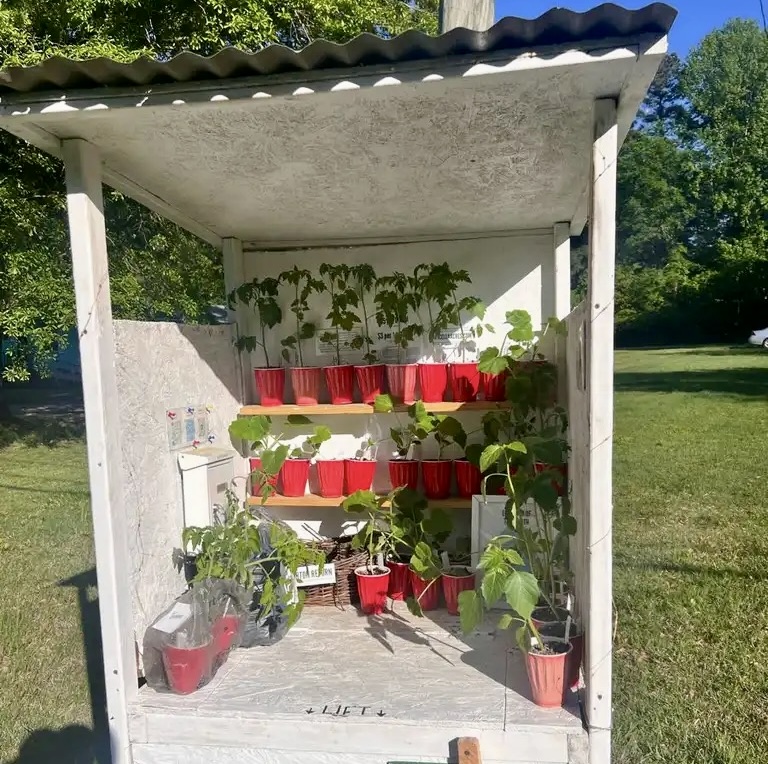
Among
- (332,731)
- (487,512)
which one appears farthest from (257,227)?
(332,731)

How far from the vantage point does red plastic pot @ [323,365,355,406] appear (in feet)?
9.98

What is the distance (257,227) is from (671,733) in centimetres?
260

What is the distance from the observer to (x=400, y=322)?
3.14 meters

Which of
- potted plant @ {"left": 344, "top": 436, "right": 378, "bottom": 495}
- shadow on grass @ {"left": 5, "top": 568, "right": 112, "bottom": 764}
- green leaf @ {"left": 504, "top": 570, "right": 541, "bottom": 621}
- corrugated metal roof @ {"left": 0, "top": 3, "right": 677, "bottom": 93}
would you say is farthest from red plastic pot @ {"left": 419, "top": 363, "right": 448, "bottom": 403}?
shadow on grass @ {"left": 5, "top": 568, "right": 112, "bottom": 764}

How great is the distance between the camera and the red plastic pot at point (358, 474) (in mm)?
3062

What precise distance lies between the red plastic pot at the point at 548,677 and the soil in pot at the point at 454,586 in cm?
79

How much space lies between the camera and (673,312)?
24.3 metres

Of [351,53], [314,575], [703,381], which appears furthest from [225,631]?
[703,381]

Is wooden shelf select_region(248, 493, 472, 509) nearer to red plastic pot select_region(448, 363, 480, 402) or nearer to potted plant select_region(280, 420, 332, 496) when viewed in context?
potted plant select_region(280, 420, 332, 496)

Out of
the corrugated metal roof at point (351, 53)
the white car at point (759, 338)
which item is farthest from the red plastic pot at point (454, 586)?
the white car at point (759, 338)

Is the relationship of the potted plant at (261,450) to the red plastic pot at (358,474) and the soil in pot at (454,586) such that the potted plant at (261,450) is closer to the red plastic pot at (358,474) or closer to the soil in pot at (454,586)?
the red plastic pot at (358,474)

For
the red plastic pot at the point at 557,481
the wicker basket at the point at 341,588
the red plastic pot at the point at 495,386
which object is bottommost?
the wicker basket at the point at 341,588

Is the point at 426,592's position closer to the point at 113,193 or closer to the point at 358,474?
the point at 358,474

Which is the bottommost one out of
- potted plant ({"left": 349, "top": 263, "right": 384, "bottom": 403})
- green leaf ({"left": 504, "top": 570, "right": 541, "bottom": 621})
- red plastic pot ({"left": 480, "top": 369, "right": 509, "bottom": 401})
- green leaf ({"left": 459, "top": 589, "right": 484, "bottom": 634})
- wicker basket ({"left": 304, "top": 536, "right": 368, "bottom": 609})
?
wicker basket ({"left": 304, "top": 536, "right": 368, "bottom": 609})
